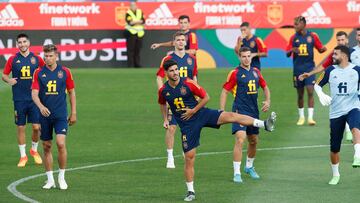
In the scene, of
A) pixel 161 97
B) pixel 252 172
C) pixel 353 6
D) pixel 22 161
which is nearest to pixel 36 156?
pixel 22 161

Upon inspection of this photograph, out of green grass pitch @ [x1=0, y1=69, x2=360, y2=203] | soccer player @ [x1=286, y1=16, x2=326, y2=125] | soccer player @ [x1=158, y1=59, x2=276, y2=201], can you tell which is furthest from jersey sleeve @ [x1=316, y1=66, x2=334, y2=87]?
soccer player @ [x1=286, y1=16, x2=326, y2=125]

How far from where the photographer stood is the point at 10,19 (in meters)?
40.5

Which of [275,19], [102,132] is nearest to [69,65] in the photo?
[275,19]

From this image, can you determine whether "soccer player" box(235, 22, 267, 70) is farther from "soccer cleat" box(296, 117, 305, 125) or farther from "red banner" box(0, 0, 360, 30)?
"red banner" box(0, 0, 360, 30)

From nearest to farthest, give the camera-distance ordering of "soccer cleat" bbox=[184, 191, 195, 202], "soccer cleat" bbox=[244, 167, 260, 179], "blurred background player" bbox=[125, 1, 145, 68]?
1. "soccer cleat" bbox=[184, 191, 195, 202]
2. "soccer cleat" bbox=[244, 167, 260, 179]
3. "blurred background player" bbox=[125, 1, 145, 68]

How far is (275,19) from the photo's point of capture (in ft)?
134

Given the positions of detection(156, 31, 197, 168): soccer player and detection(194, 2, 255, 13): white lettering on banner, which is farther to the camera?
detection(194, 2, 255, 13): white lettering on banner

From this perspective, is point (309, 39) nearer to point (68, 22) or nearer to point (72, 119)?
point (72, 119)

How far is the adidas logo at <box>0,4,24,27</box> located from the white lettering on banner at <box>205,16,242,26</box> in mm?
6880

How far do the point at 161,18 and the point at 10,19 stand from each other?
18.2ft

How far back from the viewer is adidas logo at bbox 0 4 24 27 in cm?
4038

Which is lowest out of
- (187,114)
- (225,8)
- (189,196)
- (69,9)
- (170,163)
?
(170,163)

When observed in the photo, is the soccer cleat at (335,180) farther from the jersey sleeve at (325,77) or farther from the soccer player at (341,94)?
the jersey sleeve at (325,77)

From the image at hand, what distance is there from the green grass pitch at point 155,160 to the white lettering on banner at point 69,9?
21.2ft
